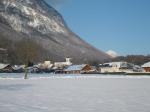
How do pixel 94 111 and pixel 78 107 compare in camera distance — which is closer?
pixel 94 111

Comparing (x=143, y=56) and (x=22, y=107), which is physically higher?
(x=143, y=56)

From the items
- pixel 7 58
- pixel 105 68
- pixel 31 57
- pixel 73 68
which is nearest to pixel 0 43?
pixel 7 58

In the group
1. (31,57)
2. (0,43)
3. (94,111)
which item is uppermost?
(0,43)

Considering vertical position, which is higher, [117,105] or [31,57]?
[31,57]

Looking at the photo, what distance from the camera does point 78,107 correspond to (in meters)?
14.2

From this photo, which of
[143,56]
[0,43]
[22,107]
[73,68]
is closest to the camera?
[22,107]

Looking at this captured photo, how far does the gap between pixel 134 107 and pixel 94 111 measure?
2071 millimetres

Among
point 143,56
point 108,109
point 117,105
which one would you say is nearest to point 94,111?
point 108,109

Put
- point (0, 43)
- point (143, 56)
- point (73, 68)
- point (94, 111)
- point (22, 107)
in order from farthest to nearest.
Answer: point (143, 56)
point (0, 43)
point (73, 68)
point (22, 107)
point (94, 111)

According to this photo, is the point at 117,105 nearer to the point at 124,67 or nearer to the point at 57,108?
the point at 57,108

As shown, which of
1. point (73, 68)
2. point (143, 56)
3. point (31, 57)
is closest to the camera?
point (31, 57)

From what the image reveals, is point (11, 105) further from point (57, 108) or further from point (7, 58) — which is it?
point (7, 58)

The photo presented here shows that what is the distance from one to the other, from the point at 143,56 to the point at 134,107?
593 feet

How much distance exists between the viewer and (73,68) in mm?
132125
